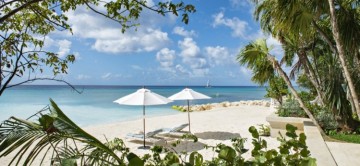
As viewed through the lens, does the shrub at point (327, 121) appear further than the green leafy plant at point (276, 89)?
No

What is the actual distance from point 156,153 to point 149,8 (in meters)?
2.08

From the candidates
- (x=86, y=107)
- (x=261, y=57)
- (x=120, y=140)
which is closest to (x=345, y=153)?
(x=261, y=57)

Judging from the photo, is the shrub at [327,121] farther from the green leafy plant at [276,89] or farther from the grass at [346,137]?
the green leafy plant at [276,89]

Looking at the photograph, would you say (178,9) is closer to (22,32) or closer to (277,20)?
(22,32)

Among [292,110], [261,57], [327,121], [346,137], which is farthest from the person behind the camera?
[292,110]

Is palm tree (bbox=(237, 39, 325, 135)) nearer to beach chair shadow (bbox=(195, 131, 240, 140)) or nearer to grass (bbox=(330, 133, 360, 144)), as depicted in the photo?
grass (bbox=(330, 133, 360, 144))

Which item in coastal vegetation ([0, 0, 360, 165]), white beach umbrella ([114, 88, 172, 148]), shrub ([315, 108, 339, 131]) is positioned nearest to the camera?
coastal vegetation ([0, 0, 360, 165])

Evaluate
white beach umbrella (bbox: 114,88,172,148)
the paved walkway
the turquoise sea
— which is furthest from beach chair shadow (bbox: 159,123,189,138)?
the paved walkway

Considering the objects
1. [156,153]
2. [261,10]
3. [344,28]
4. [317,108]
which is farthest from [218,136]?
[156,153]

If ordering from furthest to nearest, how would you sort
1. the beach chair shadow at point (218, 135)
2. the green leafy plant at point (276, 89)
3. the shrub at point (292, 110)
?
the green leafy plant at point (276, 89) → the beach chair shadow at point (218, 135) → the shrub at point (292, 110)

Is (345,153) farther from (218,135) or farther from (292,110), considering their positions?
(218,135)

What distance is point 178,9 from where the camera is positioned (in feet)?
11.0

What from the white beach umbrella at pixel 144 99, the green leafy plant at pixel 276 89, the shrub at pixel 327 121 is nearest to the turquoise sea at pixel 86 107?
the white beach umbrella at pixel 144 99

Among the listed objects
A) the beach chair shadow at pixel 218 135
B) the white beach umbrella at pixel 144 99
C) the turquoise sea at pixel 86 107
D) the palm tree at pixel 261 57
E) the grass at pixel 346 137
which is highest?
the palm tree at pixel 261 57
